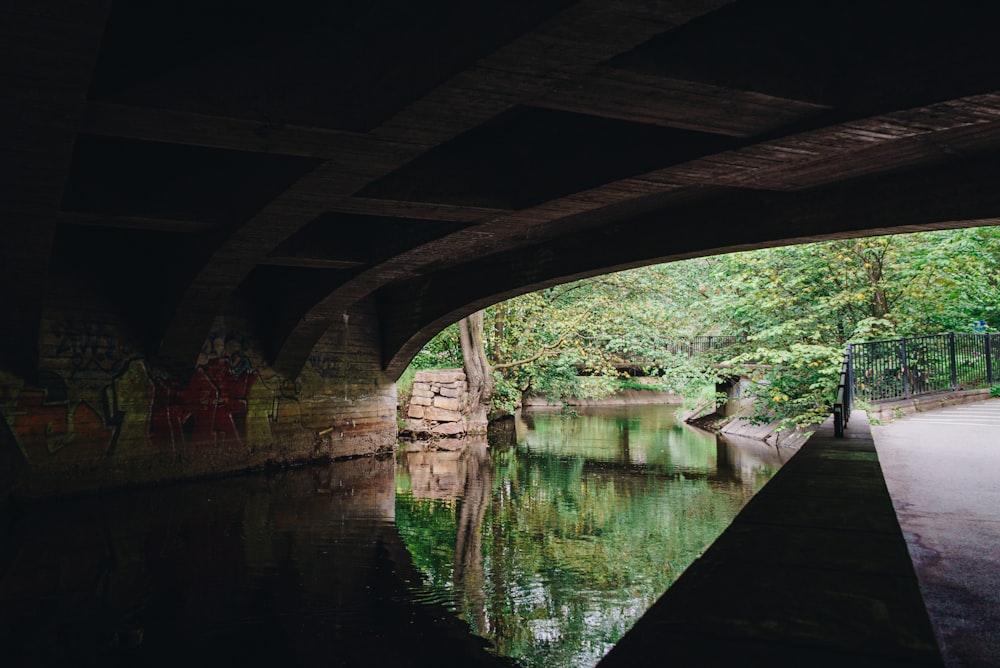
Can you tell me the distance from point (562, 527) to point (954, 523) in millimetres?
4902

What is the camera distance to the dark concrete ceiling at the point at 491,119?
13.3 feet

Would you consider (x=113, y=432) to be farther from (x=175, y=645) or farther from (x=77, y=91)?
(x=77, y=91)

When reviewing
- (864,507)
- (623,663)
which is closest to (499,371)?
(864,507)

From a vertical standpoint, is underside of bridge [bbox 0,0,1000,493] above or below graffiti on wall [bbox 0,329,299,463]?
above

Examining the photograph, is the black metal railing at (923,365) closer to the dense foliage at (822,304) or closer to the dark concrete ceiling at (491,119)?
the dense foliage at (822,304)

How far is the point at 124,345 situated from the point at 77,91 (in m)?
8.64

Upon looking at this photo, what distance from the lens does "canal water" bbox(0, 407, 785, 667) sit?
228 inches

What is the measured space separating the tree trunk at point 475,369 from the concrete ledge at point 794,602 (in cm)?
1779

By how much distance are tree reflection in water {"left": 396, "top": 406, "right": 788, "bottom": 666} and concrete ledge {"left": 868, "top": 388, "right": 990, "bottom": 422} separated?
7.24 feet

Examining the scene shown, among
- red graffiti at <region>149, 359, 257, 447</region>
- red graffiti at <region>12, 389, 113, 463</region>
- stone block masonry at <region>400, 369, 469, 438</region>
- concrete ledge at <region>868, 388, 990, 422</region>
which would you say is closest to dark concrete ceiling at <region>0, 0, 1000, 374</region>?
red graffiti at <region>12, 389, 113, 463</region>

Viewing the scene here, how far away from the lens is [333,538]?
367 inches

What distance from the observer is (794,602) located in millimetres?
2756

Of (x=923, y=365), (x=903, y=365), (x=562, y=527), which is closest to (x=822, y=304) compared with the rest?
(x=903, y=365)

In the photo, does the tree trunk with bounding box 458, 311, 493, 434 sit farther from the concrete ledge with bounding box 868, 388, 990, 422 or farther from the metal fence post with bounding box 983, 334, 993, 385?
the metal fence post with bounding box 983, 334, 993, 385
